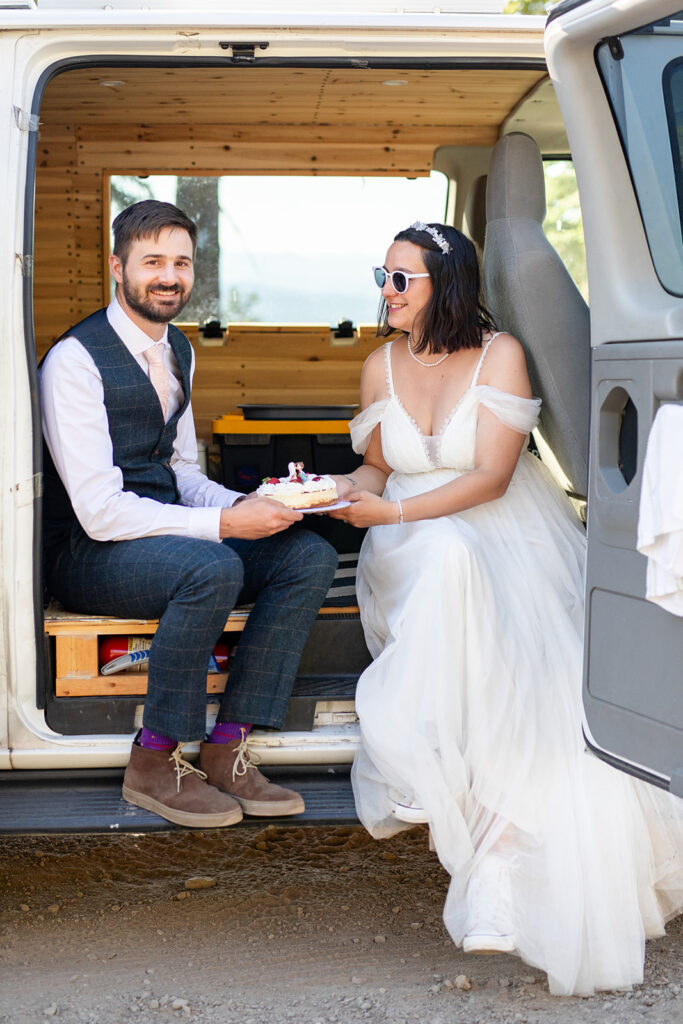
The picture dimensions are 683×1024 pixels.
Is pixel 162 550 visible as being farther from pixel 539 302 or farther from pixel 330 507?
pixel 539 302

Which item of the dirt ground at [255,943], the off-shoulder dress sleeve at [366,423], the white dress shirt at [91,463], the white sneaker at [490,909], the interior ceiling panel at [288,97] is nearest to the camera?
the white sneaker at [490,909]

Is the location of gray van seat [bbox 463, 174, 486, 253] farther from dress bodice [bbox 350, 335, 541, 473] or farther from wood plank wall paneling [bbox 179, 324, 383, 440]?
dress bodice [bbox 350, 335, 541, 473]

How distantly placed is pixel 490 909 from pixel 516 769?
31 centimetres

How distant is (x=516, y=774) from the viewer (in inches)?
99.7

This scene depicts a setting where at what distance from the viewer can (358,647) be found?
2996mm

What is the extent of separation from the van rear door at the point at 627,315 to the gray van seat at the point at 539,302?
663 mm

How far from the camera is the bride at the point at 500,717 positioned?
243 centimetres

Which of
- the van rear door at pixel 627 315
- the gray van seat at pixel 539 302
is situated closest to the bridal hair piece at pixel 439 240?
the gray van seat at pixel 539 302

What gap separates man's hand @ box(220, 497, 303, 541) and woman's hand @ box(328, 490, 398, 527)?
0.47 ft

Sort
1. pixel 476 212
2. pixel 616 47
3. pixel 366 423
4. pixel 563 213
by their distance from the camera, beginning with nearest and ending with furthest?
pixel 616 47, pixel 366 423, pixel 476 212, pixel 563 213

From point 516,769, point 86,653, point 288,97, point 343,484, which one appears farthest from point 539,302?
point 288,97

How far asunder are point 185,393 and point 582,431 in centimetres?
111

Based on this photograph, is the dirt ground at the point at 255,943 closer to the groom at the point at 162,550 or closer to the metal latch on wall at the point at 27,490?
the groom at the point at 162,550

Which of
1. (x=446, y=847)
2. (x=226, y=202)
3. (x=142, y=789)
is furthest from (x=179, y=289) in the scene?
(x=226, y=202)
